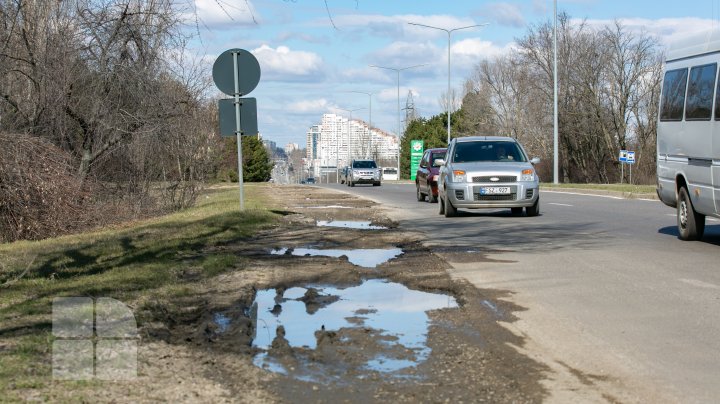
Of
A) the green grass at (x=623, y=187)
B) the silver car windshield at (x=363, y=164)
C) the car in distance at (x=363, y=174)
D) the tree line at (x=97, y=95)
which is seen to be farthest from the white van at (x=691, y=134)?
the silver car windshield at (x=363, y=164)

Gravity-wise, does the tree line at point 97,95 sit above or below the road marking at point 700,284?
above

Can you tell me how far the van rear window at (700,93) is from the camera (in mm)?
12594

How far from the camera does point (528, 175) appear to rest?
62.3ft

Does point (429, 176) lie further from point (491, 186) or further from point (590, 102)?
point (590, 102)

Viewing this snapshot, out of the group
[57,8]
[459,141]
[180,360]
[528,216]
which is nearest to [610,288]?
[180,360]

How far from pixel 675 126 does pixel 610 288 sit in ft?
19.6

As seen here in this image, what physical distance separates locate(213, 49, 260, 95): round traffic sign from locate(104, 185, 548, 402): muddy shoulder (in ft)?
22.4

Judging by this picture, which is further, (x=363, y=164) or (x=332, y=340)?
(x=363, y=164)

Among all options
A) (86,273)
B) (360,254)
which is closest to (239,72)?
(360,254)

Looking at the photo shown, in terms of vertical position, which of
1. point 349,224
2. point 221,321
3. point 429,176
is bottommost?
point 349,224

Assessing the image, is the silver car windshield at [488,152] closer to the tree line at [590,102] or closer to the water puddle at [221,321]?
the water puddle at [221,321]

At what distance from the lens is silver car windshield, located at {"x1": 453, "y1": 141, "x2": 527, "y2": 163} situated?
20047 mm

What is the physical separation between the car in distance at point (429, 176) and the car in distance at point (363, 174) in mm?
22514

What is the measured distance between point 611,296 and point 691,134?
18.8 feet
